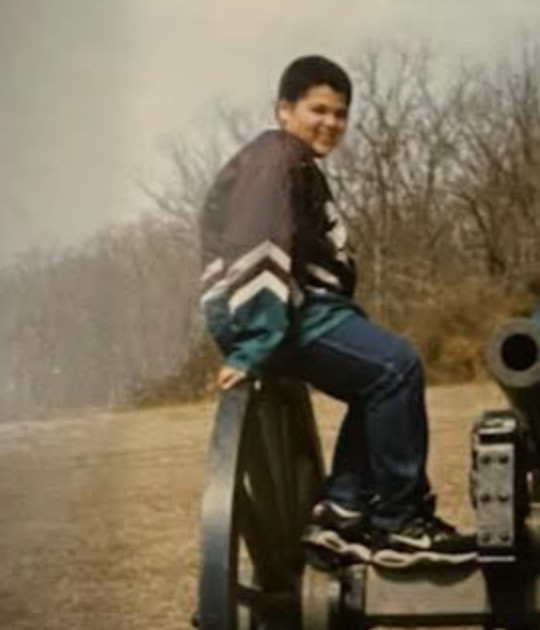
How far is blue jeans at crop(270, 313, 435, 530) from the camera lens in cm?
263

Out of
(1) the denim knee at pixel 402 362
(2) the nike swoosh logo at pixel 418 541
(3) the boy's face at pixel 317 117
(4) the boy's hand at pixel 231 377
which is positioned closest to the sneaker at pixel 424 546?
(2) the nike swoosh logo at pixel 418 541

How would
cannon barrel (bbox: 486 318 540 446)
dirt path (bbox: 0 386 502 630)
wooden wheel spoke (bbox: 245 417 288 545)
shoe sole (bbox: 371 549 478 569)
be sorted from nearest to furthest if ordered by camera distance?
1. cannon barrel (bbox: 486 318 540 446)
2. shoe sole (bbox: 371 549 478 569)
3. wooden wheel spoke (bbox: 245 417 288 545)
4. dirt path (bbox: 0 386 502 630)

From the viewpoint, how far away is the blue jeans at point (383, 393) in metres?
2.63

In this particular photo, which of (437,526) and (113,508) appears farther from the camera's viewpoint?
(113,508)

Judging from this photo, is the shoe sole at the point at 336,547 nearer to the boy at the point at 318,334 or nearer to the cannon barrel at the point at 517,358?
the boy at the point at 318,334

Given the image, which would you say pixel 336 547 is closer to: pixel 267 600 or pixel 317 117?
pixel 267 600

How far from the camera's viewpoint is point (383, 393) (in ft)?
8.67

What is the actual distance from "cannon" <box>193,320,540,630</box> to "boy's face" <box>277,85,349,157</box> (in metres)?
0.37

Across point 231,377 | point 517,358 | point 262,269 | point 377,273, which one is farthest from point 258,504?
point 377,273

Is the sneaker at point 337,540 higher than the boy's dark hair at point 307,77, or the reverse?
the boy's dark hair at point 307,77

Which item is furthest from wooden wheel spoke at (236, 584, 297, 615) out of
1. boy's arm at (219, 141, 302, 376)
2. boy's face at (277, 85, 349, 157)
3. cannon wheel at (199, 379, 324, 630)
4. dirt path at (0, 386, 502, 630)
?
dirt path at (0, 386, 502, 630)

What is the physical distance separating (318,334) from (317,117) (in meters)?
0.35

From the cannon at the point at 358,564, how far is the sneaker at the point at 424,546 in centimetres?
2

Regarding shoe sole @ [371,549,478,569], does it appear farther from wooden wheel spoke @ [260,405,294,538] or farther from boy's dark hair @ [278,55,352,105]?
boy's dark hair @ [278,55,352,105]
